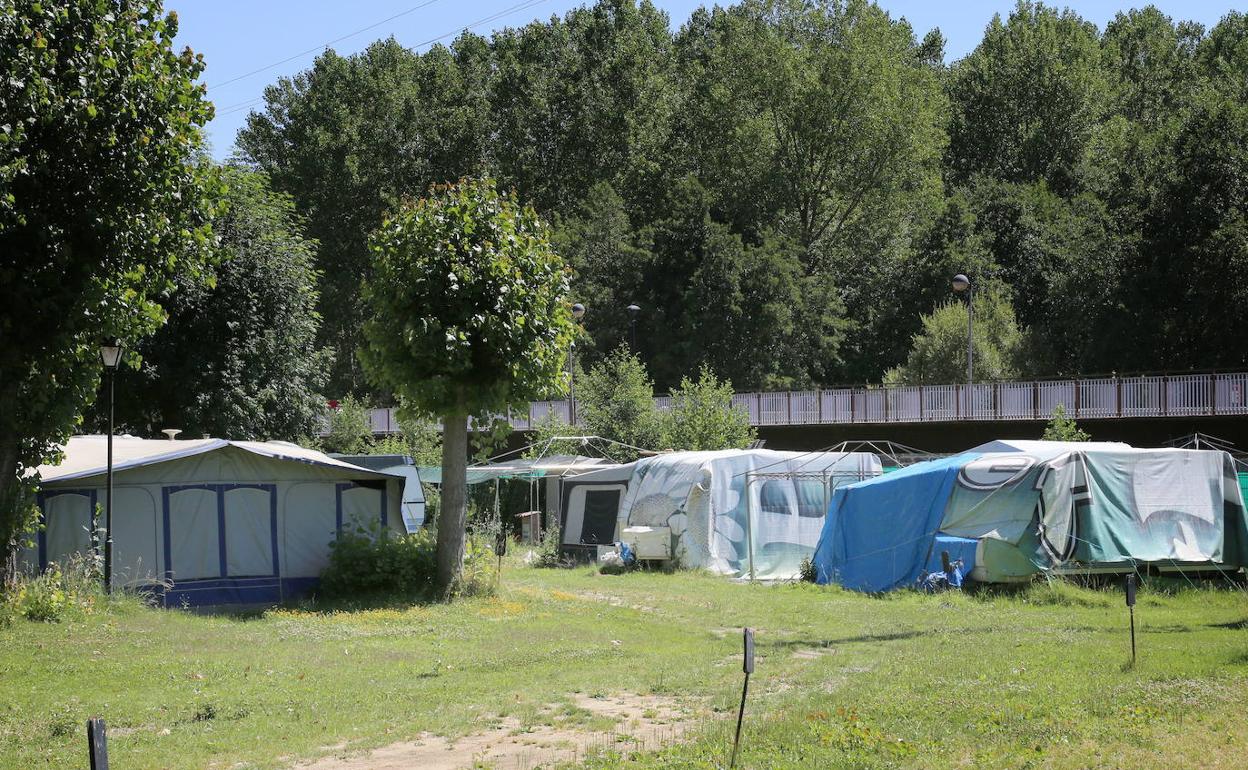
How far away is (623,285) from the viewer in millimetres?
58531

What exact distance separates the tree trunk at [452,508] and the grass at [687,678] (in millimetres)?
725

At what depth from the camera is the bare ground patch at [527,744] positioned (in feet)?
27.7

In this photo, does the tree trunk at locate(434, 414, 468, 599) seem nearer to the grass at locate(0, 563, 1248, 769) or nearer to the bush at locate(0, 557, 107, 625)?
the grass at locate(0, 563, 1248, 769)

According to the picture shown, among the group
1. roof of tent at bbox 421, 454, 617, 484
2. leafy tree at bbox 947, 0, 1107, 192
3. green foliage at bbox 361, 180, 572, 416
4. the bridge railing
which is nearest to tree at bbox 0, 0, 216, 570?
green foliage at bbox 361, 180, 572, 416

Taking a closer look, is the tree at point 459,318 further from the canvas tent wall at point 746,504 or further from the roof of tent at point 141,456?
the canvas tent wall at point 746,504

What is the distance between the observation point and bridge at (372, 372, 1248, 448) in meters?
32.2

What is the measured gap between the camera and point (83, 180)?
13.0 m

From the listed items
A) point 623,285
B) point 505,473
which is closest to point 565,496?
point 505,473

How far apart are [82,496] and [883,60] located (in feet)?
156

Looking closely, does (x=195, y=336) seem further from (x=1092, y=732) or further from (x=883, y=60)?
(x=883, y=60)

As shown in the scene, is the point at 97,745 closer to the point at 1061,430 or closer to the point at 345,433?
the point at 1061,430

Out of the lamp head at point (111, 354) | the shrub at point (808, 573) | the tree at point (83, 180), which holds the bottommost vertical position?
the shrub at point (808, 573)

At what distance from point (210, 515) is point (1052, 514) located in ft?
42.3

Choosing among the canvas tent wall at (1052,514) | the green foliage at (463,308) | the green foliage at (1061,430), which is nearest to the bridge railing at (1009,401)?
the green foliage at (1061,430)
